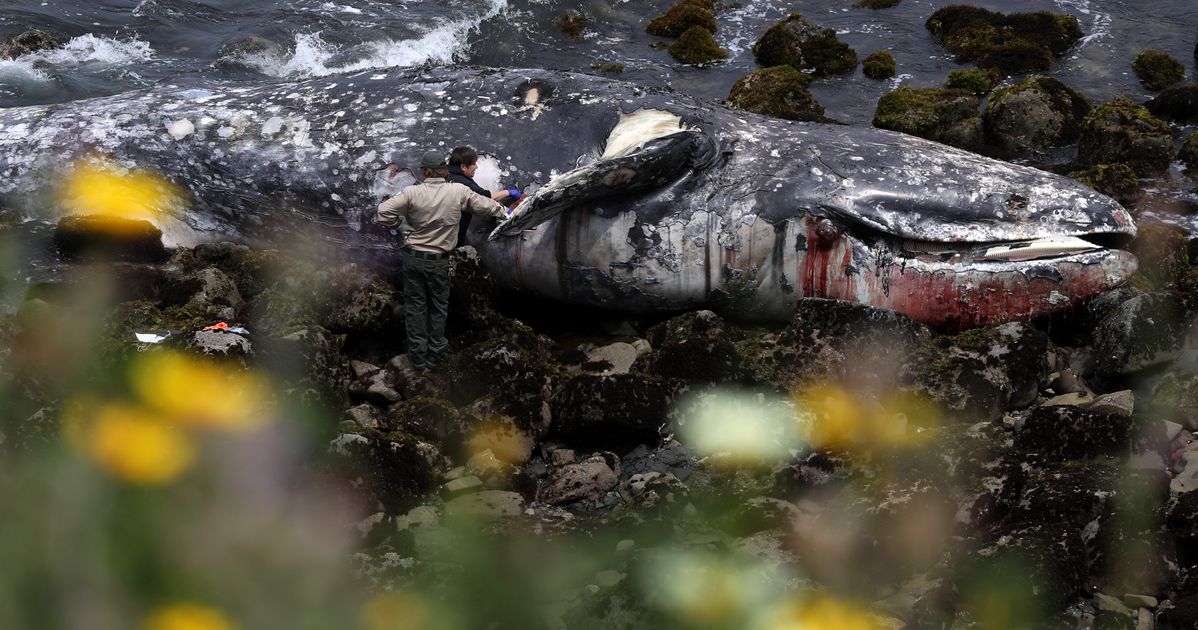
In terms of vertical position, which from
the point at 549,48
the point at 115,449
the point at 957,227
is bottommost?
the point at 549,48

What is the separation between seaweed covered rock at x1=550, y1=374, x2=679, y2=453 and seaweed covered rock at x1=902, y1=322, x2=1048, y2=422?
1594 mm

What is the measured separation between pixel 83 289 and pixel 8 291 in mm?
686

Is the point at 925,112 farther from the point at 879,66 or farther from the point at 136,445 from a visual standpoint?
the point at 136,445

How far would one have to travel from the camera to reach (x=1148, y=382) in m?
7.23

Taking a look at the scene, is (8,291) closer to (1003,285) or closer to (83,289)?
(83,289)

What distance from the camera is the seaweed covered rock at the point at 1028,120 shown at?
12.1 metres

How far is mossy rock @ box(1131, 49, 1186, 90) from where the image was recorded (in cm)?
1416

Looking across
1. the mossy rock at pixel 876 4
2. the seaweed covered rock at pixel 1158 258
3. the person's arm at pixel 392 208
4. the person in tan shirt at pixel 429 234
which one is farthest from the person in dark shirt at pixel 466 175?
the mossy rock at pixel 876 4

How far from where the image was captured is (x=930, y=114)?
490 inches

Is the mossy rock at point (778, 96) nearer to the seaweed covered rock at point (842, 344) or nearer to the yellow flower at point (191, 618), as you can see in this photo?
the seaweed covered rock at point (842, 344)

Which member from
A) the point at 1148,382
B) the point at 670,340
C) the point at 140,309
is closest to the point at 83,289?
the point at 140,309

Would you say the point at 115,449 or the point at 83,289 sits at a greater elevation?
the point at 115,449

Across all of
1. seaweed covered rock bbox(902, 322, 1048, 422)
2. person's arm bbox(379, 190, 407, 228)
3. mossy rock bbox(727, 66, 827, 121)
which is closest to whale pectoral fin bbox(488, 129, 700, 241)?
person's arm bbox(379, 190, 407, 228)

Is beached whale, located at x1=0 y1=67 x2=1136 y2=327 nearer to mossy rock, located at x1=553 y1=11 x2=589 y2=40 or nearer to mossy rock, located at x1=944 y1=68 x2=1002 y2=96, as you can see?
mossy rock, located at x1=944 y1=68 x2=1002 y2=96
